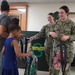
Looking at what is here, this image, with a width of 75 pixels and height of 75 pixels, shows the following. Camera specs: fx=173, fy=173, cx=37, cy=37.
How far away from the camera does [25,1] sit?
768 centimetres

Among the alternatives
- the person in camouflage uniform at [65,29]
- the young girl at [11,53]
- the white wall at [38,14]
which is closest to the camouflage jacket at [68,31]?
the person in camouflage uniform at [65,29]

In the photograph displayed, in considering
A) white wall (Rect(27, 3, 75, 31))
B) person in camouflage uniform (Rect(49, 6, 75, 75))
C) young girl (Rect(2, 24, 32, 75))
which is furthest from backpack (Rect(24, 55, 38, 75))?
white wall (Rect(27, 3, 75, 31))

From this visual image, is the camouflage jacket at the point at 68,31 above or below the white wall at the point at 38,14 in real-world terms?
below

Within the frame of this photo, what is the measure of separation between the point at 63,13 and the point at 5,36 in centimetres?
102

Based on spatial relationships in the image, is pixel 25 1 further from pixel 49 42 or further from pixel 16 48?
pixel 16 48

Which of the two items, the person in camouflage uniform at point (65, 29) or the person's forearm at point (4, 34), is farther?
→ the person in camouflage uniform at point (65, 29)

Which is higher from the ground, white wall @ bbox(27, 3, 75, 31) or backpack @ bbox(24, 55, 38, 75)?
white wall @ bbox(27, 3, 75, 31)

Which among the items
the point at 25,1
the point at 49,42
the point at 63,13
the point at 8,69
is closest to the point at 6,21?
the point at 8,69

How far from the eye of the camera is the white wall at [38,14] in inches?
306

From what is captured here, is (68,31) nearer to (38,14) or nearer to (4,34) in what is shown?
(4,34)

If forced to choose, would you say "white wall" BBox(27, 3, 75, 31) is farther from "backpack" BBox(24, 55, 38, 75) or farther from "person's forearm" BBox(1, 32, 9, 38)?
"person's forearm" BBox(1, 32, 9, 38)

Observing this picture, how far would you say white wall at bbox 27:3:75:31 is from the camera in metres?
7.78

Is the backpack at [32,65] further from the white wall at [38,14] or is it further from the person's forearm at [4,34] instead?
the white wall at [38,14]

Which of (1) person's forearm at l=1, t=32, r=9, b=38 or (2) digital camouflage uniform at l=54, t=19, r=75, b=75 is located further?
(2) digital camouflage uniform at l=54, t=19, r=75, b=75
